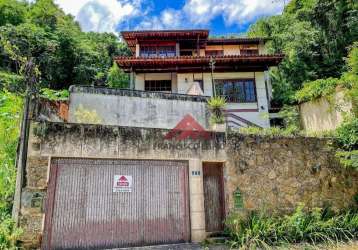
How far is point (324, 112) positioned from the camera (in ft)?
36.7

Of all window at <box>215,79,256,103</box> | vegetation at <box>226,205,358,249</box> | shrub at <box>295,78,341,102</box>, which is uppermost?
window at <box>215,79,256,103</box>

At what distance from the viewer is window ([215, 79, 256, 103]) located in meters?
16.2

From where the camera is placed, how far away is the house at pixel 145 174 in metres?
6.30

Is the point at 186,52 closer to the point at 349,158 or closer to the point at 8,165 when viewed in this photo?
the point at 349,158

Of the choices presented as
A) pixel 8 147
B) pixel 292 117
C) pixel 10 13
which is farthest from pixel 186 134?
pixel 10 13

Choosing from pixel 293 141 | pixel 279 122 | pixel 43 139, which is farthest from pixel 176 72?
pixel 43 139

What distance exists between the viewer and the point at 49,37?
25.4m

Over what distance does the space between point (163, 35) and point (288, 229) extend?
14.6m

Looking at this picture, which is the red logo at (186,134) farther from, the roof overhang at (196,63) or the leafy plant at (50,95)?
the roof overhang at (196,63)

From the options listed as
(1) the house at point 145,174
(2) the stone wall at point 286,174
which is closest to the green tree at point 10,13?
(1) the house at point 145,174

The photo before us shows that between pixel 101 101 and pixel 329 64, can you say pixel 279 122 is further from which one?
pixel 101 101

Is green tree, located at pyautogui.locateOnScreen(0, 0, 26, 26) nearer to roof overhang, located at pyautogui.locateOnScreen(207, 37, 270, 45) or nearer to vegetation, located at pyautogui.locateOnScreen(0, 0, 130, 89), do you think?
vegetation, located at pyautogui.locateOnScreen(0, 0, 130, 89)

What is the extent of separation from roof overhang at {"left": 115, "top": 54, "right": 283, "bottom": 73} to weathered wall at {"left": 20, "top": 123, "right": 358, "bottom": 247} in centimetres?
842

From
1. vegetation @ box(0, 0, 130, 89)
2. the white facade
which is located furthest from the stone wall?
vegetation @ box(0, 0, 130, 89)
